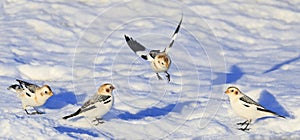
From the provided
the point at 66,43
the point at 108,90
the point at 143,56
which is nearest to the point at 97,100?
the point at 108,90

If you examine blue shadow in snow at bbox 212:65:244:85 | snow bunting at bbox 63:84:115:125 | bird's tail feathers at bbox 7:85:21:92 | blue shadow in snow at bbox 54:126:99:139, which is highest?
bird's tail feathers at bbox 7:85:21:92

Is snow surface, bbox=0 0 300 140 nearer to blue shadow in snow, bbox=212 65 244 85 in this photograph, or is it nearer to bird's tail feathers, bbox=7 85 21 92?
blue shadow in snow, bbox=212 65 244 85

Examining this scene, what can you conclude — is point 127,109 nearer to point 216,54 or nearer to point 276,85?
point 276,85

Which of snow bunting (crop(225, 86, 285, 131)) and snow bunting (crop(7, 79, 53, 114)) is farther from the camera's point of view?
snow bunting (crop(7, 79, 53, 114))

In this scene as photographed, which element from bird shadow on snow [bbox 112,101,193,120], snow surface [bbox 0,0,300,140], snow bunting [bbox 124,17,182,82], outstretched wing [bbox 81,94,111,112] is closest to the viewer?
outstretched wing [bbox 81,94,111,112]

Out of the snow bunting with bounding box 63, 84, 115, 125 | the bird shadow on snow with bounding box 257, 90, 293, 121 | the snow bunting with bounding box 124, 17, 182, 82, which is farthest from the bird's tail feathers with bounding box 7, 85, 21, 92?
the bird shadow on snow with bounding box 257, 90, 293, 121

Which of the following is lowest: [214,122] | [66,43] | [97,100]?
[214,122]

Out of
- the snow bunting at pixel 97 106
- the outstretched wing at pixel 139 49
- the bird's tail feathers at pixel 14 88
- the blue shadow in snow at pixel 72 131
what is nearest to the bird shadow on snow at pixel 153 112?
the snow bunting at pixel 97 106

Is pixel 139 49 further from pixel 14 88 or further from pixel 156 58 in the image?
pixel 14 88
